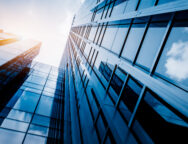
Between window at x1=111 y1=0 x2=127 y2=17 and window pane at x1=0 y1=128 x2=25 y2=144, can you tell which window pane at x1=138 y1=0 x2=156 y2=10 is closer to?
window at x1=111 y1=0 x2=127 y2=17

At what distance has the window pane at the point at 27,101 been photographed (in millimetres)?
12987

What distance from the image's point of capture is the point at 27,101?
14016mm

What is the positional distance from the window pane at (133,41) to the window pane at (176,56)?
6.91ft

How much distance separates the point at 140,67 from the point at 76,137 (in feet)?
21.2

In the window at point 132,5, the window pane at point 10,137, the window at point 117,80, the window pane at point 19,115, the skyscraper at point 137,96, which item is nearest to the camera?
the skyscraper at point 137,96

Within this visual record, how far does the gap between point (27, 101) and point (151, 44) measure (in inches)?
522

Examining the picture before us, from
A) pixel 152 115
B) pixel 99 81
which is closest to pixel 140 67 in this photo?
pixel 152 115

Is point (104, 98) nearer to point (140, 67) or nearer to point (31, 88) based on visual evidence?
point (140, 67)

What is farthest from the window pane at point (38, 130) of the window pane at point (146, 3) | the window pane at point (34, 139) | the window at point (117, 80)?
the window pane at point (146, 3)

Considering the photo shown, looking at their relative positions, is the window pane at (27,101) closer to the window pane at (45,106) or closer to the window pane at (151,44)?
the window pane at (45,106)

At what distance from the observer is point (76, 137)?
9094mm

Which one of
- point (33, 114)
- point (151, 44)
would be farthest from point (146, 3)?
point (33, 114)

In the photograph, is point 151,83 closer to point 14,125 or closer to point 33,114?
point 14,125

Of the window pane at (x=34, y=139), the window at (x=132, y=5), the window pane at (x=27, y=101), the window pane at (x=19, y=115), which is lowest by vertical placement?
the window pane at (x=34, y=139)
